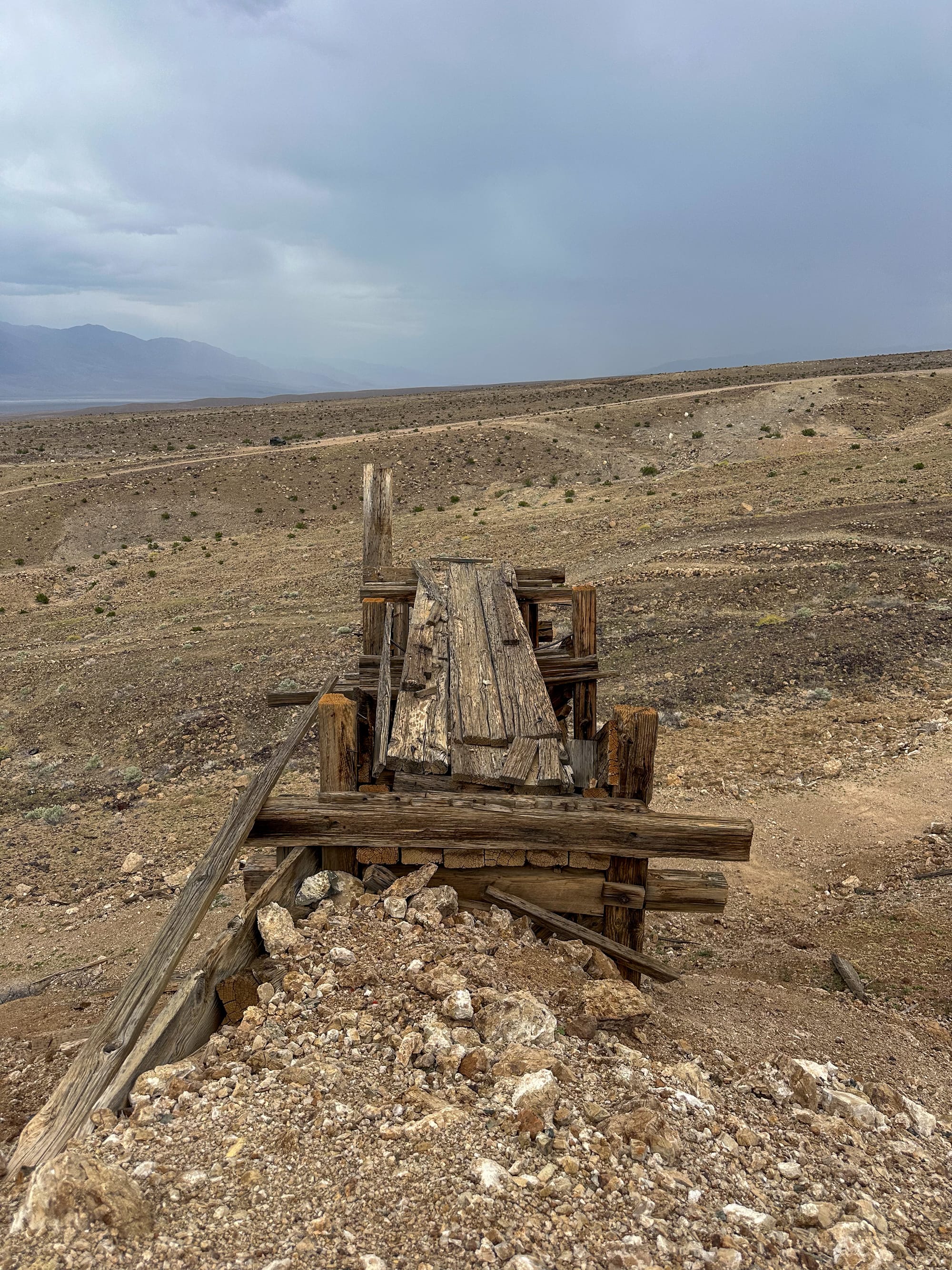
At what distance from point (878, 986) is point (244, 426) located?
58834 millimetres

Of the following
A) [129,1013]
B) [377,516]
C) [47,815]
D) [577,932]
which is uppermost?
[377,516]

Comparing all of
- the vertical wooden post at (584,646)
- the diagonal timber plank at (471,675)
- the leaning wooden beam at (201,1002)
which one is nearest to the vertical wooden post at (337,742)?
the leaning wooden beam at (201,1002)

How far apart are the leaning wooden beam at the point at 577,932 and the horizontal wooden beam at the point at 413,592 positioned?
409 cm

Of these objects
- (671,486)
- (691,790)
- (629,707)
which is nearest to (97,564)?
(671,486)

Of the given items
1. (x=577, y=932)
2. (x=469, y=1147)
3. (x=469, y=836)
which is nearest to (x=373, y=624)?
(x=469, y=836)

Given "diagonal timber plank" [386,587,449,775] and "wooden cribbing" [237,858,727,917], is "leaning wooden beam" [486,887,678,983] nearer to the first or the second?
"wooden cribbing" [237,858,727,917]

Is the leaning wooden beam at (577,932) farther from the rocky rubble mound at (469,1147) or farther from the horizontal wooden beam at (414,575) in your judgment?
the horizontal wooden beam at (414,575)

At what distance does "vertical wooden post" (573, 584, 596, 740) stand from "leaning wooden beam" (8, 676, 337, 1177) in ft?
14.2

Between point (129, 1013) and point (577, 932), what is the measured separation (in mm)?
2273

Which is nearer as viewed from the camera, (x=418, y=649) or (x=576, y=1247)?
(x=576, y=1247)

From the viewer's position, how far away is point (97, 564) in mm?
25000

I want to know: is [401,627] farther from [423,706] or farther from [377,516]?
[423,706]

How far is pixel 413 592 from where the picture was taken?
7.88 m

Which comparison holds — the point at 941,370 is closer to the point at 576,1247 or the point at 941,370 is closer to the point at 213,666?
the point at 213,666
